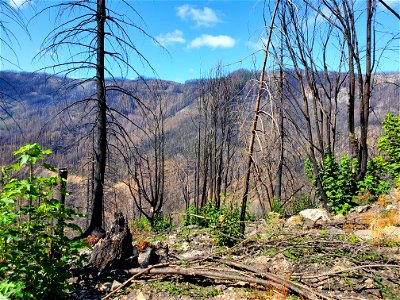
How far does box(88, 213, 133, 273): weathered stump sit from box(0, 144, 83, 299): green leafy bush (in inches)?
29.4

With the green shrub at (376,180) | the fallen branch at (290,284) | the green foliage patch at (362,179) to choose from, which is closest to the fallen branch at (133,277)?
the fallen branch at (290,284)

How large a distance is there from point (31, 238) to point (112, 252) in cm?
108

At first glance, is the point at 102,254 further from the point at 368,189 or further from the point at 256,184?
the point at 368,189

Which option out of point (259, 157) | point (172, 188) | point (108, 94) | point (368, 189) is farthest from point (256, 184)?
point (172, 188)

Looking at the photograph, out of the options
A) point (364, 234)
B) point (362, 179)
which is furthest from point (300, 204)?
point (364, 234)

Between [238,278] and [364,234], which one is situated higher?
[238,278]

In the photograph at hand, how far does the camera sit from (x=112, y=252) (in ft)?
11.9

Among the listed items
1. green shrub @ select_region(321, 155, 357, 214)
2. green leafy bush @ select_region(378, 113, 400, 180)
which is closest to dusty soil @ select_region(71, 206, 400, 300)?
green shrub @ select_region(321, 155, 357, 214)

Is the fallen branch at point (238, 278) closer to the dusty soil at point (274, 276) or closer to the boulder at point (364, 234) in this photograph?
the dusty soil at point (274, 276)

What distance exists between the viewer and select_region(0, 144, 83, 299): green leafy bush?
242 cm

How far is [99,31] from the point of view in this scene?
16.9 feet

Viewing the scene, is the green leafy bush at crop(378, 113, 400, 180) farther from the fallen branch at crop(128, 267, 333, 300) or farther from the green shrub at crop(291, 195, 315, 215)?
the fallen branch at crop(128, 267, 333, 300)

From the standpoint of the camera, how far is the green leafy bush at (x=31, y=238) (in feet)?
7.95

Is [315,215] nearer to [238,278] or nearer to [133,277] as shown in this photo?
[238,278]
